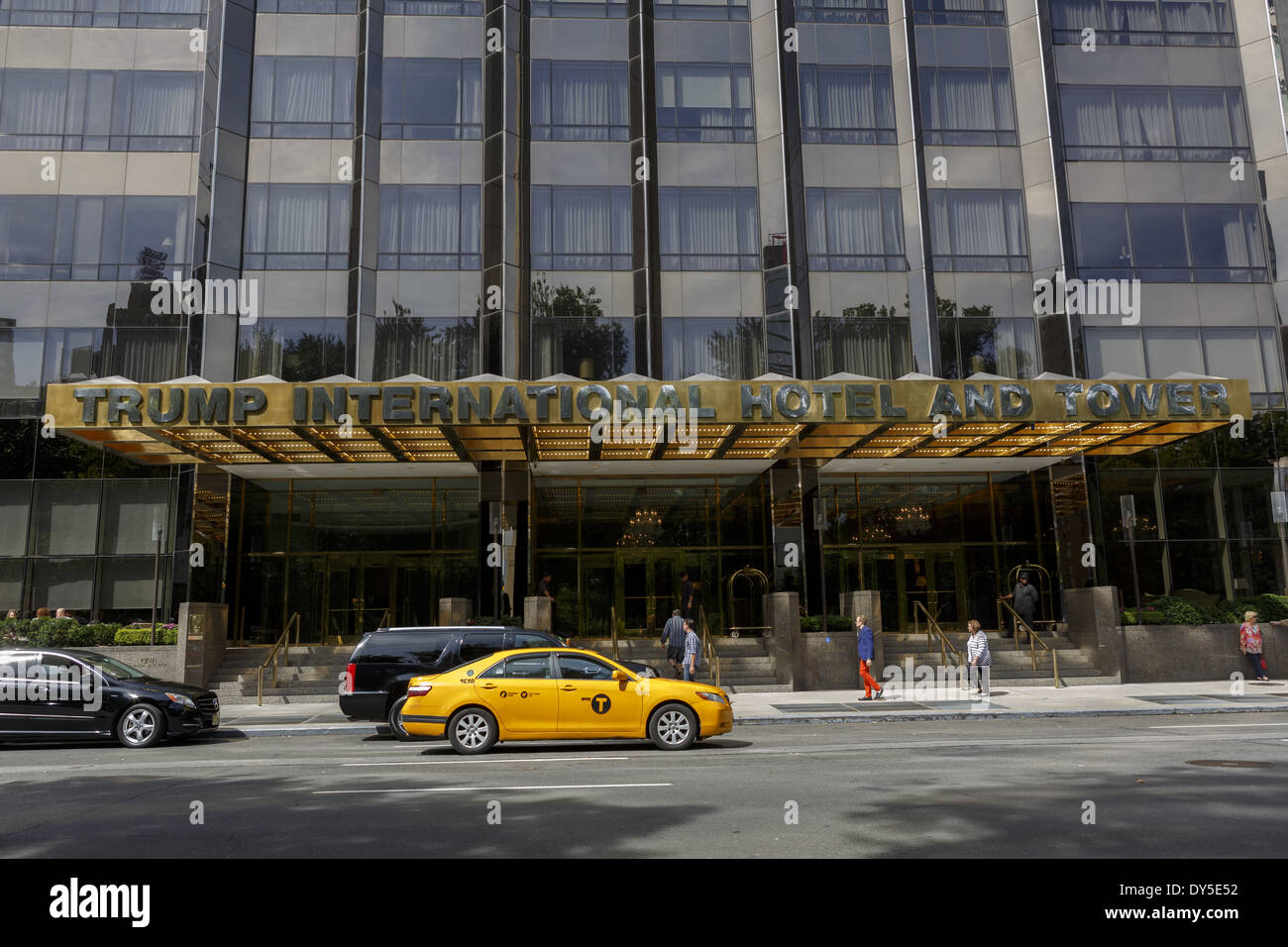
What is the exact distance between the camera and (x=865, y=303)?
89.9ft

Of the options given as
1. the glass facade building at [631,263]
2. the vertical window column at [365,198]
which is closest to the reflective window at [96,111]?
the glass facade building at [631,263]

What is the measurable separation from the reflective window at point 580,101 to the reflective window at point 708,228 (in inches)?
108

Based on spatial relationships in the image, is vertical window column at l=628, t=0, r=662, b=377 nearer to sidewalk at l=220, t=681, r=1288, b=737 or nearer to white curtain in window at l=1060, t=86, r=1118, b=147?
sidewalk at l=220, t=681, r=1288, b=737

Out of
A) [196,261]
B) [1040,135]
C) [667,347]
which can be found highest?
[1040,135]

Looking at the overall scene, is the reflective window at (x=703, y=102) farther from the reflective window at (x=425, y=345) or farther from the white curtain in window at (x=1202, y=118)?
the white curtain in window at (x=1202, y=118)

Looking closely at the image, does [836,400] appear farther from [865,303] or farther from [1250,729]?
[1250,729]

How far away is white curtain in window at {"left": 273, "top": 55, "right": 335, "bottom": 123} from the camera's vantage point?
1102 inches

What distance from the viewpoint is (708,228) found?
28.0 metres

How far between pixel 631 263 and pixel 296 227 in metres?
9.66

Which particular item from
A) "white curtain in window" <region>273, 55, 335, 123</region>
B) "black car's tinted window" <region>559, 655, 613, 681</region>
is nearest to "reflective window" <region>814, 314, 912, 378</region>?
"black car's tinted window" <region>559, 655, 613, 681</region>

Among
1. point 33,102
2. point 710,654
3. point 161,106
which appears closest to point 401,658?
point 710,654

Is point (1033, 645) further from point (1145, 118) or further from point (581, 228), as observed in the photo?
point (1145, 118)
